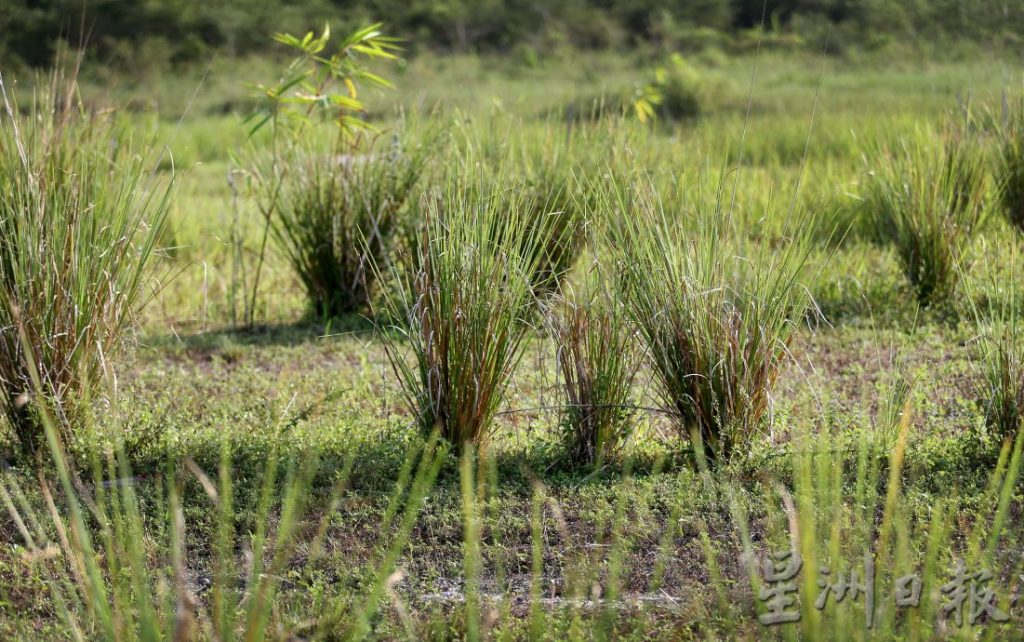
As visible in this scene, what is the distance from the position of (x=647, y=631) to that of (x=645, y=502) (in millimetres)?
514

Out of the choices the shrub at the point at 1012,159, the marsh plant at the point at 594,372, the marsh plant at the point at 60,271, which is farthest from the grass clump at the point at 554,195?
the shrub at the point at 1012,159

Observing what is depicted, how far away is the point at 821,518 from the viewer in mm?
2410

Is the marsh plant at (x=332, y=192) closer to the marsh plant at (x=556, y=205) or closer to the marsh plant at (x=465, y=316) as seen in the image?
the marsh plant at (x=556, y=205)

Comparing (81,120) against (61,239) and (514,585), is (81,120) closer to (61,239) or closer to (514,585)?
(61,239)

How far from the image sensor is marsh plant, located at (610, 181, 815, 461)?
2.64 meters

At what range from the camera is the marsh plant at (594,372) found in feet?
9.02

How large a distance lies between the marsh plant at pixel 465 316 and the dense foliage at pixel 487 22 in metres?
13.7

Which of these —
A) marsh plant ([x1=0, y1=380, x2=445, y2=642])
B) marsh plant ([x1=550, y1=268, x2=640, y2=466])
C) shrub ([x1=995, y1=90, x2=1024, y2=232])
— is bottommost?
marsh plant ([x1=0, y1=380, x2=445, y2=642])

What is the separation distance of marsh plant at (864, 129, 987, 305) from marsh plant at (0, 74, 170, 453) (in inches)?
110

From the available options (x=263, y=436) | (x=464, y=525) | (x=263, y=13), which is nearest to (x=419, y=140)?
(x=263, y=436)

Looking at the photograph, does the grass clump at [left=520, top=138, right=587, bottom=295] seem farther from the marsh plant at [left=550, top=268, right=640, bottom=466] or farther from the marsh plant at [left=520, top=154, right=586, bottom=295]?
the marsh plant at [left=550, top=268, right=640, bottom=466]

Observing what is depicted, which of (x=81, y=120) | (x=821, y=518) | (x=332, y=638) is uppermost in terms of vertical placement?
(x=81, y=120)

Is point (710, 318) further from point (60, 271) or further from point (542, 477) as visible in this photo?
point (60, 271)

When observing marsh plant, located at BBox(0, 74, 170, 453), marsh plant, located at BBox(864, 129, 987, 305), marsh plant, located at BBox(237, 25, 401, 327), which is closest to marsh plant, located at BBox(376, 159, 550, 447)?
marsh plant, located at BBox(0, 74, 170, 453)
